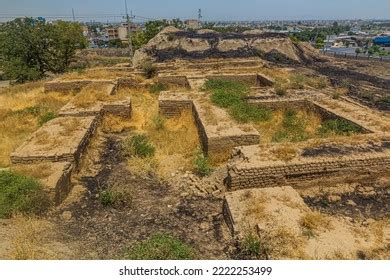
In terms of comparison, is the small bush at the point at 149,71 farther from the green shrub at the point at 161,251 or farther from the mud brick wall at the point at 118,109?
the green shrub at the point at 161,251

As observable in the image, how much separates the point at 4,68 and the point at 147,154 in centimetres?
1893

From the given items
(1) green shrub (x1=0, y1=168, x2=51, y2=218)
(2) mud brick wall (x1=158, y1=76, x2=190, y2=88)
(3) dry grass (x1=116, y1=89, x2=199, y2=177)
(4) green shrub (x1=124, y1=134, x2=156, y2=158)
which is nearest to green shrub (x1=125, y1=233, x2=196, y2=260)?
(1) green shrub (x1=0, y1=168, x2=51, y2=218)

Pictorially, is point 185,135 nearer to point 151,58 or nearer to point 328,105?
point 328,105

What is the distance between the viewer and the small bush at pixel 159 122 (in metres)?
8.52

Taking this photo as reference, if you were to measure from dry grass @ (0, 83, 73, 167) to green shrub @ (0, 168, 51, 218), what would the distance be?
1.95 metres

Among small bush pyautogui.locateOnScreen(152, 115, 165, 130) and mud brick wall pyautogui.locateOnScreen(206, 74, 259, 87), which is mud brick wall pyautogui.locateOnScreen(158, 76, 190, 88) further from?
small bush pyautogui.locateOnScreen(152, 115, 165, 130)

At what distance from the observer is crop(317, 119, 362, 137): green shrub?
7332mm

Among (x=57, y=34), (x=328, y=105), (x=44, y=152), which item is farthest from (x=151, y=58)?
(x=44, y=152)

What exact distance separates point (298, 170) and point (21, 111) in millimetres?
7826

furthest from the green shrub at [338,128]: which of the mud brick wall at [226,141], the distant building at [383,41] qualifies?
the distant building at [383,41]

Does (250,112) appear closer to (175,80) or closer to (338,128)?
(338,128)

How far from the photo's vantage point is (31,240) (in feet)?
12.7

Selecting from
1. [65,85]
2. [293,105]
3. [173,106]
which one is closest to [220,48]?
[65,85]

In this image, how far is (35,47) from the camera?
74.1 feet
